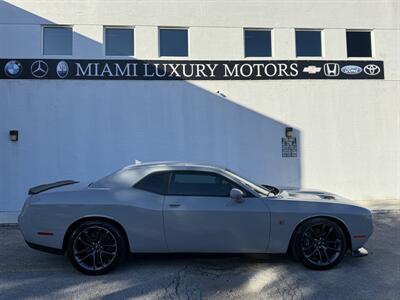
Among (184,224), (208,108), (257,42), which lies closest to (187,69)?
(208,108)

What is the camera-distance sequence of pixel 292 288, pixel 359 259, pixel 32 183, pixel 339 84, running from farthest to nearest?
pixel 339 84, pixel 32 183, pixel 359 259, pixel 292 288

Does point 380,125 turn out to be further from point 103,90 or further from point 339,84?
point 103,90

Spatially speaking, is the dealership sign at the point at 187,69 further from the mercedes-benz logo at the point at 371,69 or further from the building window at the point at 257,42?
the building window at the point at 257,42

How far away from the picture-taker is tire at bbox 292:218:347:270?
5.26m

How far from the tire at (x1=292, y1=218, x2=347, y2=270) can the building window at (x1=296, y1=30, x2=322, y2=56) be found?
7487 millimetres

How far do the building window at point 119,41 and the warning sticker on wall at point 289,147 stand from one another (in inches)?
200

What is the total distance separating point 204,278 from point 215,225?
0.69 m

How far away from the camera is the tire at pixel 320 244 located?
526 cm

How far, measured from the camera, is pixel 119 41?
1118cm

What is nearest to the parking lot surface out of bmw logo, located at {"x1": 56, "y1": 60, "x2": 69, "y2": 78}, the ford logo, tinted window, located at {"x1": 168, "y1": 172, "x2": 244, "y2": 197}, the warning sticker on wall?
tinted window, located at {"x1": 168, "y1": 172, "x2": 244, "y2": 197}

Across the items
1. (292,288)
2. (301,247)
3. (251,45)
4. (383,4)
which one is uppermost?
(383,4)

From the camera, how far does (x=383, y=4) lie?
11805 millimetres

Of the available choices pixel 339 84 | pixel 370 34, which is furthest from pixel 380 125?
pixel 370 34

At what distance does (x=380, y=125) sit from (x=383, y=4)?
371 cm
